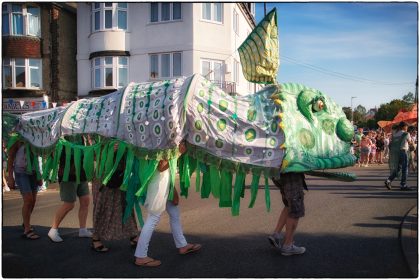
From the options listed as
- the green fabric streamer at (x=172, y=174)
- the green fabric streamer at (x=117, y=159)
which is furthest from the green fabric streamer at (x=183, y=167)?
the green fabric streamer at (x=117, y=159)

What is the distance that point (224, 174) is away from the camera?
13.0ft

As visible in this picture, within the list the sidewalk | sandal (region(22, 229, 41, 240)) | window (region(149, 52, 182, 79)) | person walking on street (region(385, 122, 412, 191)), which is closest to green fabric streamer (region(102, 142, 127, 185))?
sandal (region(22, 229, 41, 240))

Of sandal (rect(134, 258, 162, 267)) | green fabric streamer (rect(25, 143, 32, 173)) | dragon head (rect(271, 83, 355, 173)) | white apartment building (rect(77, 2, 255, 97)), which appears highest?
white apartment building (rect(77, 2, 255, 97))

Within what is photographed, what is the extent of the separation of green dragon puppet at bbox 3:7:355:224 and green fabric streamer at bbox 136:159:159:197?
0.01 meters

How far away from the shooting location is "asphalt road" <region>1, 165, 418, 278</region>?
387 cm

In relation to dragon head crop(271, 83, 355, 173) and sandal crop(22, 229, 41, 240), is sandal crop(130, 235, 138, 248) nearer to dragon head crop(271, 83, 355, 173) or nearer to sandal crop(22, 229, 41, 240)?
sandal crop(22, 229, 41, 240)

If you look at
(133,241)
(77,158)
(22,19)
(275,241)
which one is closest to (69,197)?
(77,158)

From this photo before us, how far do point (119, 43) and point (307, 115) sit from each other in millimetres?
16581

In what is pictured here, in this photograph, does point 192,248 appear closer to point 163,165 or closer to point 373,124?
point 163,165

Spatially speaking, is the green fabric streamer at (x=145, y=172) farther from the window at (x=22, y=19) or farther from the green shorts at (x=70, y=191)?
the window at (x=22, y=19)

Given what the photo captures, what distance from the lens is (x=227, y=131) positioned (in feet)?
12.6

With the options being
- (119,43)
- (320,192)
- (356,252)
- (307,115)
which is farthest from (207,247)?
(119,43)

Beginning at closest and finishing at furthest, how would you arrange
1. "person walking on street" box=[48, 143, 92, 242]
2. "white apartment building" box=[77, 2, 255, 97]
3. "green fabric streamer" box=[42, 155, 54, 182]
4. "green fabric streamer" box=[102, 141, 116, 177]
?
"green fabric streamer" box=[102, 141, 116, 177] → "green fabric streamer" box=[42, 155, 54, 182] → "person walking on street" box=[48, 143, 92, 242] → "white apartment building" box=[77, 2, 255, 97]

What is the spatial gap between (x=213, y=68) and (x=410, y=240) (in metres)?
14.0
